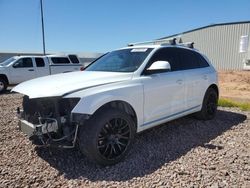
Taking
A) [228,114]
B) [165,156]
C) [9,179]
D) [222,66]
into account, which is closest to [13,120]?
[9,179]

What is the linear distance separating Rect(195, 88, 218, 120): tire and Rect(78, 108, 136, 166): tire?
2.54m

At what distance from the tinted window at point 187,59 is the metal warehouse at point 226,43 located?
20114 mm

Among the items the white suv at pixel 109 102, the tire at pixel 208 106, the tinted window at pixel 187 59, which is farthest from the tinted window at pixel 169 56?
the tire at pixel 208 106

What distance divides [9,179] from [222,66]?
28370 millimetres

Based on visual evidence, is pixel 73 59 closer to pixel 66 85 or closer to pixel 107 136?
pixel 66 85

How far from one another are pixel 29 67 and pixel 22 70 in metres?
0.42

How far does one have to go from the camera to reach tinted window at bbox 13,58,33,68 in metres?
13.3

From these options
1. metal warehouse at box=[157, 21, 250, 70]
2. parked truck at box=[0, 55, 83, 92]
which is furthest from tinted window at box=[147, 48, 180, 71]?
metal warehouse at box=[157, 21, 250, 70]

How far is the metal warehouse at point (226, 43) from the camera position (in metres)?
26.0

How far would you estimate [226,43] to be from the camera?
2769cm

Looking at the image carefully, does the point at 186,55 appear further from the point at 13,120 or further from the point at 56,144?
the point at 13,120

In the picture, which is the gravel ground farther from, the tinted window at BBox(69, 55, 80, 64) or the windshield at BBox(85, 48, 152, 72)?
the tinted window at BBox(69, 55, 80, 64)

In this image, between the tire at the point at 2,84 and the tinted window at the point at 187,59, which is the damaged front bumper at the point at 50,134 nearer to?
the tinted window at the point at 187,59

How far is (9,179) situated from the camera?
3262mm
